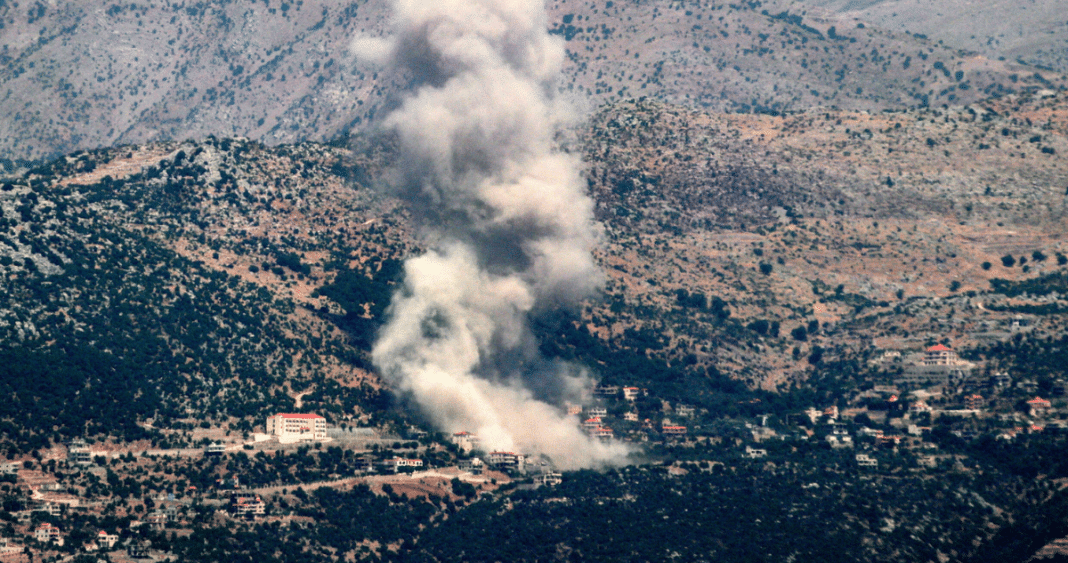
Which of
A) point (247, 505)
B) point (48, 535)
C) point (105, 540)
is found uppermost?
point (247, 505)

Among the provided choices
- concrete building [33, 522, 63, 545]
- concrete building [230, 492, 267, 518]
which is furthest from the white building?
concrete building [230, 492, 267, 518]

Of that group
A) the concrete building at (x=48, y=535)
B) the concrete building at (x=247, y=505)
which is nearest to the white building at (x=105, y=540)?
the concrete building at (x=48, y=535)

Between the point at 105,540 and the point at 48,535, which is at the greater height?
the point at 48,535

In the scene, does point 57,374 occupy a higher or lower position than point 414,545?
higher

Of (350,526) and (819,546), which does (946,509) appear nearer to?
(819,546)

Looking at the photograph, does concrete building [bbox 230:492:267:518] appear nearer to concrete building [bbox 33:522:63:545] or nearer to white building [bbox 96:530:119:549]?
white building [bbox 96:530:119:549]

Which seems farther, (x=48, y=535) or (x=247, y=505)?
(x=247, y=505)

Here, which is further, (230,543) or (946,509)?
(946,509)

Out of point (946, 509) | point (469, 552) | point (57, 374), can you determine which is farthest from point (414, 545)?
point (946, 509)

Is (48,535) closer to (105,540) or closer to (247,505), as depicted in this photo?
(105,540)

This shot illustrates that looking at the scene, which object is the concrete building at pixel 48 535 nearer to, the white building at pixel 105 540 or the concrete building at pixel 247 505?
the white building at pixel 105 540

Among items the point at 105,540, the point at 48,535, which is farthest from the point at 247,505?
the point at 48,535
